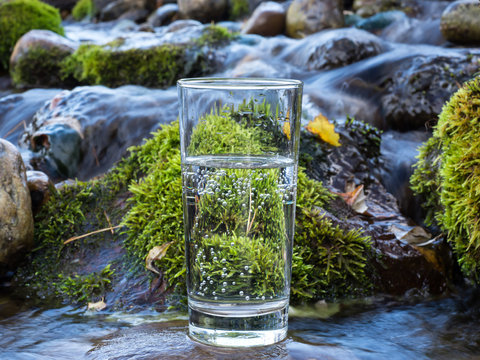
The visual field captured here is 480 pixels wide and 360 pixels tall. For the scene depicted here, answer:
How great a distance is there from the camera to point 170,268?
8.92ft

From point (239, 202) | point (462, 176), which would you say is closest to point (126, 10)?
point (462, 176)

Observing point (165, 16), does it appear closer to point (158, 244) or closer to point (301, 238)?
point (158, 244)

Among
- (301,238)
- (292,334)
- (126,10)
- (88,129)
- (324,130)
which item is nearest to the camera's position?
(292,334)

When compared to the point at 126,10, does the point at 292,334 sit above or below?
below

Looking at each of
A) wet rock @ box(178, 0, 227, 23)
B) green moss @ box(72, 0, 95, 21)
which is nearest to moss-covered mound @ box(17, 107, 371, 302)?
wet rock @ box(178, 0, 227, 23)

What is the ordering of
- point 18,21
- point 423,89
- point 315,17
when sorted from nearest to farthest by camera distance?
1. point 423,89
2. point 18,21
3. point 315,17

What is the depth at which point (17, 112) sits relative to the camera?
616cm

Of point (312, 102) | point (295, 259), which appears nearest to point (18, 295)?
point (295, 259)

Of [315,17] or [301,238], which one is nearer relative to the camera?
[301,238]

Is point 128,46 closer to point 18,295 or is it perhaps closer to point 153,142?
point 153,142

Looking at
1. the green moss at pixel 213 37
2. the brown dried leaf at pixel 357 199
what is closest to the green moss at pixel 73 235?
the brown dried leaf at pixel 357 199

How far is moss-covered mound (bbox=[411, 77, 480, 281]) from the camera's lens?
2.64m

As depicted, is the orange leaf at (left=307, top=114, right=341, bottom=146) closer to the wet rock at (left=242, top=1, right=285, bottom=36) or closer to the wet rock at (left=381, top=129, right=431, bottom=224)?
the wet rock at (left=381, top=129, right=431, bottom=224)

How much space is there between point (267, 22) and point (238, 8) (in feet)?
11.6
